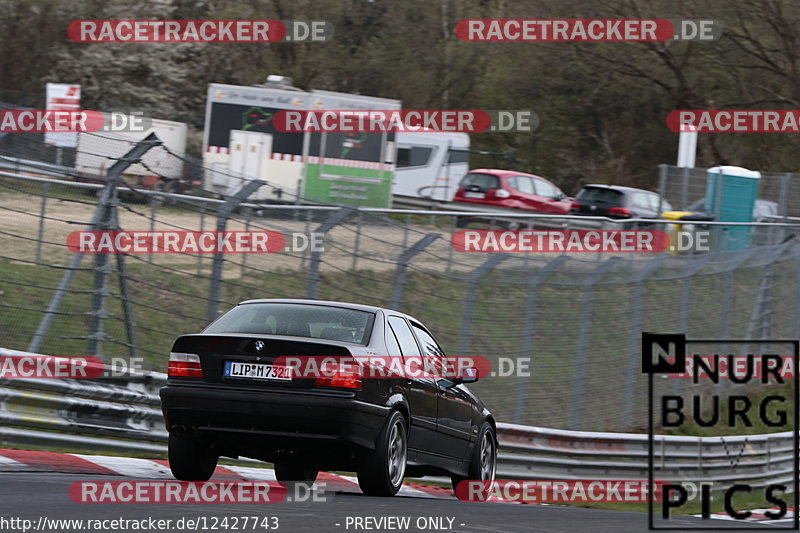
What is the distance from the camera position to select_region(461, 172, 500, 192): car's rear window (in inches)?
1276

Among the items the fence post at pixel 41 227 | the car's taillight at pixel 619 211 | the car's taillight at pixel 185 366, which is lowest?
the car's taillight at pixel 185 366

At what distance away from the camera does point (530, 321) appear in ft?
47.4

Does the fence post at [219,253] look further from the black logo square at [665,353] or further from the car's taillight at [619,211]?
the car's taillight at [619,211]

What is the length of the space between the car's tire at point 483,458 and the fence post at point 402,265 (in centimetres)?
206

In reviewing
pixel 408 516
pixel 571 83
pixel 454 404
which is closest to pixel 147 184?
pixel 454 404

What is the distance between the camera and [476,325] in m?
13.7

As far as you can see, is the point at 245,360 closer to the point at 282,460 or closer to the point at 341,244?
the point at 282,460

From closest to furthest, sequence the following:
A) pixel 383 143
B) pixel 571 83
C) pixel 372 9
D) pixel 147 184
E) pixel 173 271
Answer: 1. pixel 173 271
2. pixel 147 184
3. pixel 383 143
4. pixel 571 83
5. pixel 372 9

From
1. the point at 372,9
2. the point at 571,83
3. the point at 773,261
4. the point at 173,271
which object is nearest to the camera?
the point at 173,271

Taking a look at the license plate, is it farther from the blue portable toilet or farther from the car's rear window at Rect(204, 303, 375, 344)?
the blue portable toilet

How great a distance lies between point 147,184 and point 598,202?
20.3 metres

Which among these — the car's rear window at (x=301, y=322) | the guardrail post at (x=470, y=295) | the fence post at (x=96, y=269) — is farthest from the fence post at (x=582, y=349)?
the car's rear window at (x=301, y=322)

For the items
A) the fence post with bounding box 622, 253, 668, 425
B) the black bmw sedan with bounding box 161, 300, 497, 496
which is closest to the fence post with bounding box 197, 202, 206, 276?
the black bmw sedan with bounding box 161, 300, 497, 496

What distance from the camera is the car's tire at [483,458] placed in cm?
1059
